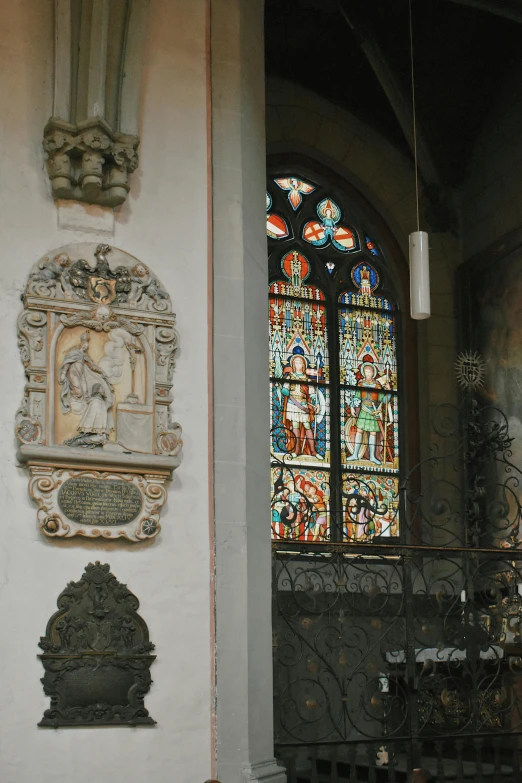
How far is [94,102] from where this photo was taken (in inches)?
298

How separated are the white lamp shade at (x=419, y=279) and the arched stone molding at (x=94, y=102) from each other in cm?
202

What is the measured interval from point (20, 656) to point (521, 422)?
22.3 ft

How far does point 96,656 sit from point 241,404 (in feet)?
6.18

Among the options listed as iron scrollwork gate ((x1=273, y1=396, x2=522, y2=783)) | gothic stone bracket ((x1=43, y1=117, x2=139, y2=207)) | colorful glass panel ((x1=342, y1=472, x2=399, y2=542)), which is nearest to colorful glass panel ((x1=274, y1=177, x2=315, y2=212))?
colorful glass panel ((x1=342, y1=472, x2=399, y2=542))

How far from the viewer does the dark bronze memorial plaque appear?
701 centimetres

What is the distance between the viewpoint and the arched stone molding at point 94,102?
751 centimetres

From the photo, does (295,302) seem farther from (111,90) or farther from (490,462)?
(111,90)

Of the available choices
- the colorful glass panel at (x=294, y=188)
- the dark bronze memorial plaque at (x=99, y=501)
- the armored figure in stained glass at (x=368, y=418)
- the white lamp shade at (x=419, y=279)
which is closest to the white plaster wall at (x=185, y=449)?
the dark bronze memorial plaque at (x=99, y=501)

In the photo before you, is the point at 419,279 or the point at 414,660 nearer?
the point at 419,279

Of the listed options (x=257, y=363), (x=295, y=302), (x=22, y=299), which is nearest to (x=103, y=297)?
(x=22, y=299)

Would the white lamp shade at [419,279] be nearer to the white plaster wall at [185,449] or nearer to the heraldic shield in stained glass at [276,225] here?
the white plaster wall at [185,449]

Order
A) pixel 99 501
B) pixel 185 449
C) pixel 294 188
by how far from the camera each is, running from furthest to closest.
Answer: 1. pixel 294 188
2. pixel 185 449
3. pixel 99 501

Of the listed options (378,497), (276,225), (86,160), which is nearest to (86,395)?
(86,160)

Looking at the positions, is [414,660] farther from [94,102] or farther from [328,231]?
[328,231]
